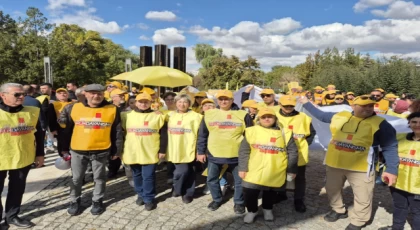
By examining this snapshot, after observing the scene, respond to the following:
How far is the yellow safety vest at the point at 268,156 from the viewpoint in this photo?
12.9ft

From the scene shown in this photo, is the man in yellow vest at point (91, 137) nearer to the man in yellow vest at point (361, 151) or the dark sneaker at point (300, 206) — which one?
the dark sneaker at point (300, 206)

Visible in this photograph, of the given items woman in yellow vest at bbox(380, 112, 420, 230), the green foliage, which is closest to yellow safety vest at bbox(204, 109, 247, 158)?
woman in yellow vest at bbox(380, 112, 420, 230)

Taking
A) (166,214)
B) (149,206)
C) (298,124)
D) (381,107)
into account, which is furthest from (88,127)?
(381,107)

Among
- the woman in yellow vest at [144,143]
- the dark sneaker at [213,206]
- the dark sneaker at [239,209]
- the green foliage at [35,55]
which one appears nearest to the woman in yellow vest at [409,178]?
the dark sneaker at [239,209]

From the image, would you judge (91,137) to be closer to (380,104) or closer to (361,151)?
(361,151)

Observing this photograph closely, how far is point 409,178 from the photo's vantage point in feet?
12.0

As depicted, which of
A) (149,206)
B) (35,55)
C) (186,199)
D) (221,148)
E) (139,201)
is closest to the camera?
(221,148)

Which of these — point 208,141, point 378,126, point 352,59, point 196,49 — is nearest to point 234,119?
point 208,141

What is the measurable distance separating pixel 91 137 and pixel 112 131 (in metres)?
0.34

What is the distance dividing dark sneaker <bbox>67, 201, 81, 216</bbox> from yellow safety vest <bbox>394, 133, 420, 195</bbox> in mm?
4269

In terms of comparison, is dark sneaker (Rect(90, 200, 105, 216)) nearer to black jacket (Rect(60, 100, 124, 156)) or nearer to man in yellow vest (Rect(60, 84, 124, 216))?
man in yellow vest (Rect(60, 84, 124, 216))

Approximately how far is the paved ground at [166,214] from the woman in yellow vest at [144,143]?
1.20 feet

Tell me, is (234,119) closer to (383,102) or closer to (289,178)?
(289,178)

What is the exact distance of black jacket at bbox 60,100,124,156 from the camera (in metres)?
4.25
